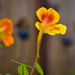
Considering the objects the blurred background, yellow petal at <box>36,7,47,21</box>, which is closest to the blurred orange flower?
yellow petal at <box>36,7,47,21</box>

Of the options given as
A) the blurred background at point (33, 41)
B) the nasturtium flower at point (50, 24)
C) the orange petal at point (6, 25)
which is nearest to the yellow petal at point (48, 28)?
the nasturtium flower at point (50, 24)

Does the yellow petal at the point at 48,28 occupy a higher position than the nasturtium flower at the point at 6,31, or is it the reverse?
the yellow petal at the point at 48,28

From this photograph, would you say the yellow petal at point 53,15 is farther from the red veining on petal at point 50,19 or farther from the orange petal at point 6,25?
the orange petal at point 6,25

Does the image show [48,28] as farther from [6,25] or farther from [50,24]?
[6,25]

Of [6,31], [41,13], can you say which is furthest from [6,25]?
[41,13]

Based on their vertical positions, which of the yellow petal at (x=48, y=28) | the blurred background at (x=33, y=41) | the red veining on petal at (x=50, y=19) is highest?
the red veining on petal at (x=50, y=19)

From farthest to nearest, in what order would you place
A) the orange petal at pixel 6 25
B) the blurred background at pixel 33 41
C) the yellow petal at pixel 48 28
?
the blurred background at pixel 33 41 < the orange petal at pixel 6 25 < the yellow petal at pixel 48 28

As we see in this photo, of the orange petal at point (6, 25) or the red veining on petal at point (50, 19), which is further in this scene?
the orange petal at point (6, 25)

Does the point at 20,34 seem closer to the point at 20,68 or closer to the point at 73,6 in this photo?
the point at 73,6
